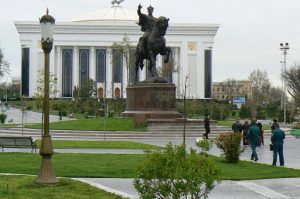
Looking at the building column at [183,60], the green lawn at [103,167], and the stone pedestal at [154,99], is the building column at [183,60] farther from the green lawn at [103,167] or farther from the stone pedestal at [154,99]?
the green lawn at [103,167]

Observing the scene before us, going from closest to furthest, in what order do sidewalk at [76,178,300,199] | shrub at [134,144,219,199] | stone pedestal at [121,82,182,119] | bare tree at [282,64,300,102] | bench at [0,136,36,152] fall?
shrub at [134,144,219,199]
sidewalk at [76,178,300,199]
bench at [0,136,36,152]
stone pedestal at [121,82,182,119]
bare tree at [282,64,300,102]

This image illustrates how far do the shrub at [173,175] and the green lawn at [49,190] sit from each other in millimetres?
3181

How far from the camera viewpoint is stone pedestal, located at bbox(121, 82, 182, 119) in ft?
118

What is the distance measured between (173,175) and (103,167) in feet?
31.0

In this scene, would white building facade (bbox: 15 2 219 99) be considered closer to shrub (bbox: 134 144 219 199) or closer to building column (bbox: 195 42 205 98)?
building column (bbox: 195 42 205 98)

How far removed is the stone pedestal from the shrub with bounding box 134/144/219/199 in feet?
90.0

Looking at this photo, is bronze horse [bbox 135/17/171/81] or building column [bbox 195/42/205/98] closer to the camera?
bronze horse [bbox 135/17/171/81]

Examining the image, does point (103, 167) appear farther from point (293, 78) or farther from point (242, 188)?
point (293, 78)

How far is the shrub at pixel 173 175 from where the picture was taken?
8.13 meters

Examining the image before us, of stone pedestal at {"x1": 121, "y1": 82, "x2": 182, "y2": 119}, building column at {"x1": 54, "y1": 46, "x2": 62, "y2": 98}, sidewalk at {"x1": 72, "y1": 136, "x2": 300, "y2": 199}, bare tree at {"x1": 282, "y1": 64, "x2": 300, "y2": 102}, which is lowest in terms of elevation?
sidewalk at {"x1": 72, "y1": 136, "x2": 300, "y2": 199}

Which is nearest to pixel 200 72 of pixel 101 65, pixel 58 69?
pixel 101 65

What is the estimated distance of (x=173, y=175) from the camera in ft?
26.8

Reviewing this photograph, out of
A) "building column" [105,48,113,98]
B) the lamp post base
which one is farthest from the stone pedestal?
"building column" [105,48,113,98]

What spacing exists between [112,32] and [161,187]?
10519 cm
